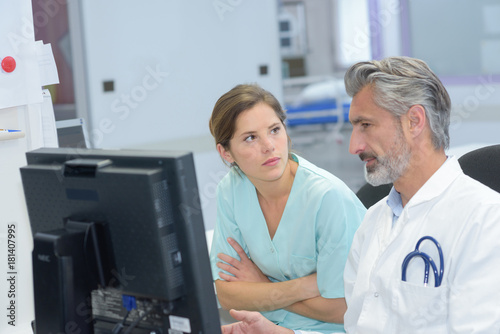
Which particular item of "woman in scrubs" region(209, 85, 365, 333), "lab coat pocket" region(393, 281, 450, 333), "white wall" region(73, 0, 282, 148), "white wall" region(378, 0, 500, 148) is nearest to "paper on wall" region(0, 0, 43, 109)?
"woman in scrubs" region(209, 85, 365, 333)

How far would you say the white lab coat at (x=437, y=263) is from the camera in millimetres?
1210

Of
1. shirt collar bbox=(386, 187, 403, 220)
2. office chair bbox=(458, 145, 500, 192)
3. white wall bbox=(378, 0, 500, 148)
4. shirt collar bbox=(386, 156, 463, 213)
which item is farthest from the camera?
white wall bbox=(378, 0, 500, 148)

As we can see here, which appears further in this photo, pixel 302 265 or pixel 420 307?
pixel 302 265

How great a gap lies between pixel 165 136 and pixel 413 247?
10.1ft

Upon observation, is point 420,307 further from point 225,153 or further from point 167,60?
point 167,60

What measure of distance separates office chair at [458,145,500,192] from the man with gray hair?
226 millimetres

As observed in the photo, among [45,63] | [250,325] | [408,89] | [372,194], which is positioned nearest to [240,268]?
[250,325]

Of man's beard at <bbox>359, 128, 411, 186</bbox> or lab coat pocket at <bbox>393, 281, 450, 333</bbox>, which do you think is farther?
man's beard at <bbox>359, 128, 411, 186</bbox>

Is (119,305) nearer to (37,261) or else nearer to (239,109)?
(37,261)

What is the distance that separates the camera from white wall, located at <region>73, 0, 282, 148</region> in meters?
3.88

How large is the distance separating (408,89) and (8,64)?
3.88 ft

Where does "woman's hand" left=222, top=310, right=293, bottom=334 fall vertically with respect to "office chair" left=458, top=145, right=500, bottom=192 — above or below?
below

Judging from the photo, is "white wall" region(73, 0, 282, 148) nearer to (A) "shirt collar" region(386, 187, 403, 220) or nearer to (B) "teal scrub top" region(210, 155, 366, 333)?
(B) "teal scrub top" region(210, 155, 366, 333)

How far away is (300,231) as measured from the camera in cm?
178
